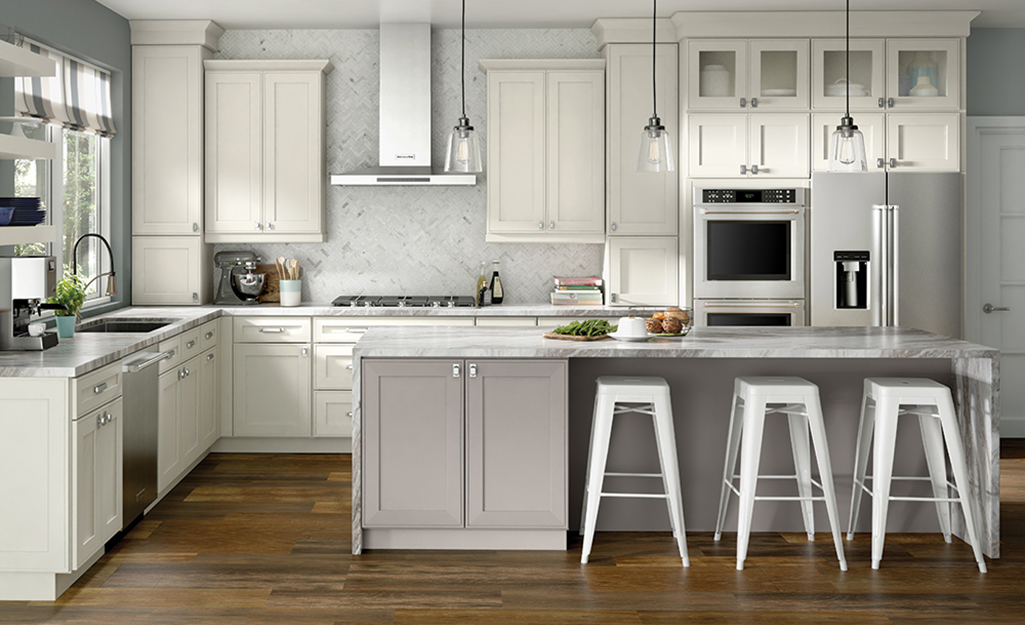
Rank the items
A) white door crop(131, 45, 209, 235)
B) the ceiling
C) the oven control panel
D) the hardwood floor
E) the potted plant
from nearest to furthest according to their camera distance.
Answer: the hardwood floor → the potted plant → the ceiling → the oven control panel → white door crop(131, 45, 209, 235)

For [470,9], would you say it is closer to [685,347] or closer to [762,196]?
[762,196]

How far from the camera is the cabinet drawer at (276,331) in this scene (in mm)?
5328

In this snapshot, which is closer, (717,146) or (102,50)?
(102,50)

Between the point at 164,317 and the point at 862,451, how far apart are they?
145 inches

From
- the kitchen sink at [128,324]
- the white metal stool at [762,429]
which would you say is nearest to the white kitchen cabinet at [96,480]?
the kitchen sink at [128,324]

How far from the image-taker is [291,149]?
5582 millimetres

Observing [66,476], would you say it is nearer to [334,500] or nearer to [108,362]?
[108,362]

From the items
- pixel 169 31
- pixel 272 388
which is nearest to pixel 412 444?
pixel 272 388

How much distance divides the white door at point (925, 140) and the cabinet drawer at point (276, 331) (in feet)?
12.1

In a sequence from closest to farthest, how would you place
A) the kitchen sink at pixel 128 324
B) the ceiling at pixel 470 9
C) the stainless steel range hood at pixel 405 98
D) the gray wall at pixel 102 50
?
the gray wall at pixel 102 50
the kitchen sink at pixel 128 324
the ceiling at pixel 470 9
the stainless steel range hood at pixel 405 98

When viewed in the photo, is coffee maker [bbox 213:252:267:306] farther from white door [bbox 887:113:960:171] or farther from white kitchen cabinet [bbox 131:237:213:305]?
white door [bbox 887:113:960:171]

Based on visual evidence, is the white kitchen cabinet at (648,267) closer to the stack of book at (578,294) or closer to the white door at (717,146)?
the stack of book at (578,294)

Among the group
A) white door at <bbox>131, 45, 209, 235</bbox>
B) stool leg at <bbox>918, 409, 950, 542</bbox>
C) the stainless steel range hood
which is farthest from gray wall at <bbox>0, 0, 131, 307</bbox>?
stool leg at <bbox>918, 409, 950, 542</bbox>

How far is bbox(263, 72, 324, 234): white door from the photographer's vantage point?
18.2 ft
